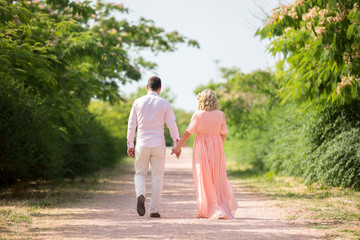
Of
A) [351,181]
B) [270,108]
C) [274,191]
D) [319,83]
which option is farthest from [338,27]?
[270,108]

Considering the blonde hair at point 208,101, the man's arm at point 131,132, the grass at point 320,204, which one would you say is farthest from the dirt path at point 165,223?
the blonde hair at point 208,101

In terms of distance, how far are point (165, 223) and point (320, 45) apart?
533cm

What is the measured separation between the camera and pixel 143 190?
853 cm

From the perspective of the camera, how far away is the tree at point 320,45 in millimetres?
10070

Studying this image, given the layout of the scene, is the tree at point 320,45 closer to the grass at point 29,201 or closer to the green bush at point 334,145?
the green bush at point 334,145

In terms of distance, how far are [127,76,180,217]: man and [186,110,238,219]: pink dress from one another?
0.50m

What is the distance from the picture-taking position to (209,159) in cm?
897

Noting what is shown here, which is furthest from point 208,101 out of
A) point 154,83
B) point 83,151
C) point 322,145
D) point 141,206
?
point 83,151

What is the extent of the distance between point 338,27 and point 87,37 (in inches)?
261

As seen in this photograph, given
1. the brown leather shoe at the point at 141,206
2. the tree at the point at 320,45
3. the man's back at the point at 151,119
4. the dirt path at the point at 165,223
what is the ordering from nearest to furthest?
the dirt path at the point at 165,223, the brown leather shoe at the point at 141,206, the man's back at the point at 151,119, the tree at the point at 320,45

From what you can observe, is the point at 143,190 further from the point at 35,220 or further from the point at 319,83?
the point at 319,83

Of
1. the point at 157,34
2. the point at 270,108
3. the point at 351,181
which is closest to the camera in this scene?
the point at 351,181

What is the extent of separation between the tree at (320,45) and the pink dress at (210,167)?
284cm

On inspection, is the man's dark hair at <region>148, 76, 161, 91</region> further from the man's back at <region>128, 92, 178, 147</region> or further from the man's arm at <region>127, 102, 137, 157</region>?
the man's arm at <region>127, 102, 137, 157</region>
